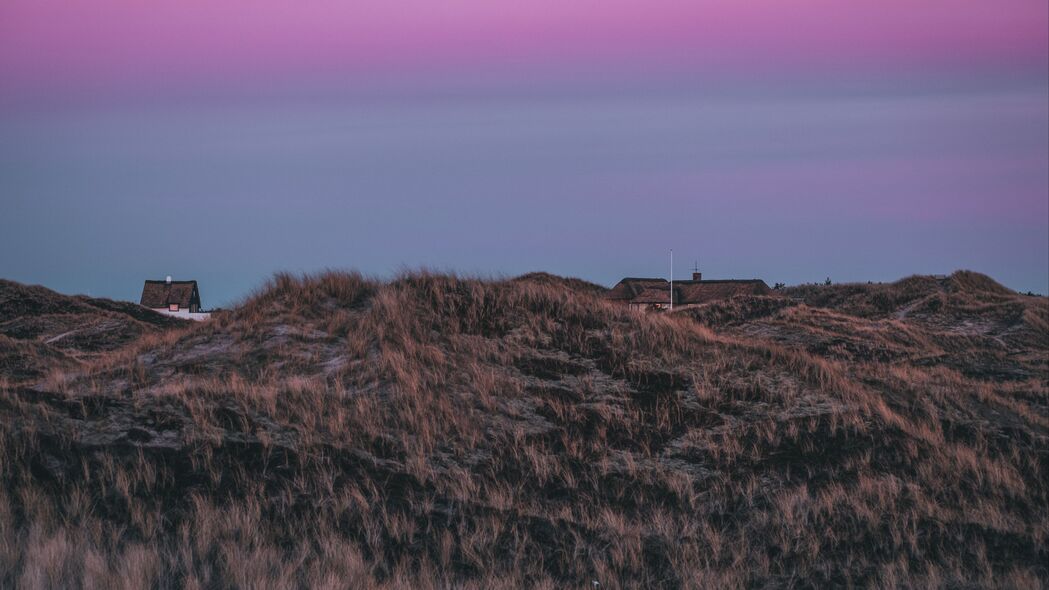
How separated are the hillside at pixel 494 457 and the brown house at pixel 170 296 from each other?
54.0 metres

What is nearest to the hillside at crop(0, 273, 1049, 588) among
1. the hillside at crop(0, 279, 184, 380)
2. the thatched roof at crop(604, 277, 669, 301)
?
the hillside at crop(0, 279, 184, 380)

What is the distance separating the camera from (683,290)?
76.1 m

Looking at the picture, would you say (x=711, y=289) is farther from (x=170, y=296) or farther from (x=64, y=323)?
(x=64, y=323)

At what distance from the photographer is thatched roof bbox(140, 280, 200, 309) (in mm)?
70125

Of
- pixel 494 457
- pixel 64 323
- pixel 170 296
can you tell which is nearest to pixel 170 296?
pixel 170 296

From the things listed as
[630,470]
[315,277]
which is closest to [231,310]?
[315,277]

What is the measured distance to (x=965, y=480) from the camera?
51.6 feet

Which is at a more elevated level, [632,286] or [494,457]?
[632,286]

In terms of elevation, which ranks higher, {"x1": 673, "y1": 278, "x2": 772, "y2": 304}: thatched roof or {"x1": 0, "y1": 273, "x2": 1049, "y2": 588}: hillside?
{"x1": 673, "y1": 278, "x2": 772, "y2": 304}: thatched roof

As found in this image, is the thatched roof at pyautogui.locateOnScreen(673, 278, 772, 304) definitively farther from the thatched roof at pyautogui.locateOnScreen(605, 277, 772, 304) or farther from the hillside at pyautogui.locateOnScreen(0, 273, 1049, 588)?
the hillside at pyautogui.locateOnScreen(0, 273, 1049, 588)

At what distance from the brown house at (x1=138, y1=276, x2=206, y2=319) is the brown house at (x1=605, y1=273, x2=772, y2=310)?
3163 centimetres

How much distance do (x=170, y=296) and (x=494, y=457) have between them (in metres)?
61.8

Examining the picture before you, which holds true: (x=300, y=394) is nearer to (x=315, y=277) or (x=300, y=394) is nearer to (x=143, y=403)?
(x=143, y=403)

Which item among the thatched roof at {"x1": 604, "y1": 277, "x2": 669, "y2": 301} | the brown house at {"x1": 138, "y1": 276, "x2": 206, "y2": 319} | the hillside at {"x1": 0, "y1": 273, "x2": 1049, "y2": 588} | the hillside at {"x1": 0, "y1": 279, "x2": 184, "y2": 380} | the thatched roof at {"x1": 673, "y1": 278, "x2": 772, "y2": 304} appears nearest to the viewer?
the hillside at {"x1": 0, "y1": 273, "x2": 1049, "y2": 588}
